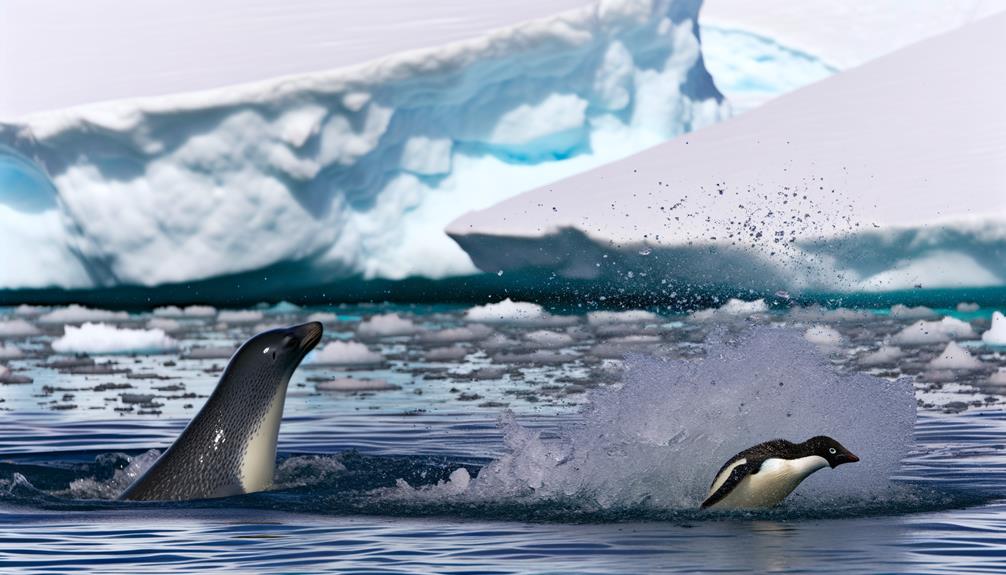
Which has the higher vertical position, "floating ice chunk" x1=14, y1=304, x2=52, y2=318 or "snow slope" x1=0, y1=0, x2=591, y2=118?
"snow slope" x1=0, y1=0, x2=591, y2=118

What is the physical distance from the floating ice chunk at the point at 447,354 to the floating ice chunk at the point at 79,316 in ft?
23.6

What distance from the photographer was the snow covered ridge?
21.8m

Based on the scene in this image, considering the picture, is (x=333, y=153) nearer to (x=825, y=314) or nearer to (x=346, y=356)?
(x=346, y=356)

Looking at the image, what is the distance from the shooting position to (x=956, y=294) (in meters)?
23.6

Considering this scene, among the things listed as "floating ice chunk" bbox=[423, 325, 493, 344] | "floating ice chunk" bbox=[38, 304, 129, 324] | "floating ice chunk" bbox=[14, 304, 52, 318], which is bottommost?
"floating ice chunk" bbox=[423, 325, 493, 344]

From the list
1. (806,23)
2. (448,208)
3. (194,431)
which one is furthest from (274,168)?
(806,23)

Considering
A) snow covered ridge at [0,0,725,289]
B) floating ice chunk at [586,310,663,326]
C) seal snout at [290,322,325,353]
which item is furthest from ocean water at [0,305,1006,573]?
snow covered ridge at [0,0,725,289]

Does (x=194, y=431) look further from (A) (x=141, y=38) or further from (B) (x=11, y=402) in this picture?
(A) (x=141, y=38)

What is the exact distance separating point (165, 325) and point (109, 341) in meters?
2.82

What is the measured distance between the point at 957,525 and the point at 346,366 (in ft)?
33.9

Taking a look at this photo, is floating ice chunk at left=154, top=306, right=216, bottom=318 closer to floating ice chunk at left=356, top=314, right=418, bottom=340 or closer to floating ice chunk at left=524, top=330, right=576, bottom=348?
floating ice chunk at left=356, top=314, right=418, bottom=340

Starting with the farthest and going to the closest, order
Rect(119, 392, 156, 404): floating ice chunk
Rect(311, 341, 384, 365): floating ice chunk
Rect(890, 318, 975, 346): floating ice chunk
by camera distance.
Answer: Rect(890, 318, 975, 346): floating ice chunk < Rect(311, 341, 384, 365): floating ice chunk < Rect(119, 392, 156, 404): floating ice chunk

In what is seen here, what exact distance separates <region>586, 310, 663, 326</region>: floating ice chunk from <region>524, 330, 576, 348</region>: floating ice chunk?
191 centimetres

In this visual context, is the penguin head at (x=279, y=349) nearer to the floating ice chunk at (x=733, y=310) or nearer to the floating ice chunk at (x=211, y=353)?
the floating ice chunk at (x=211, y=353)
